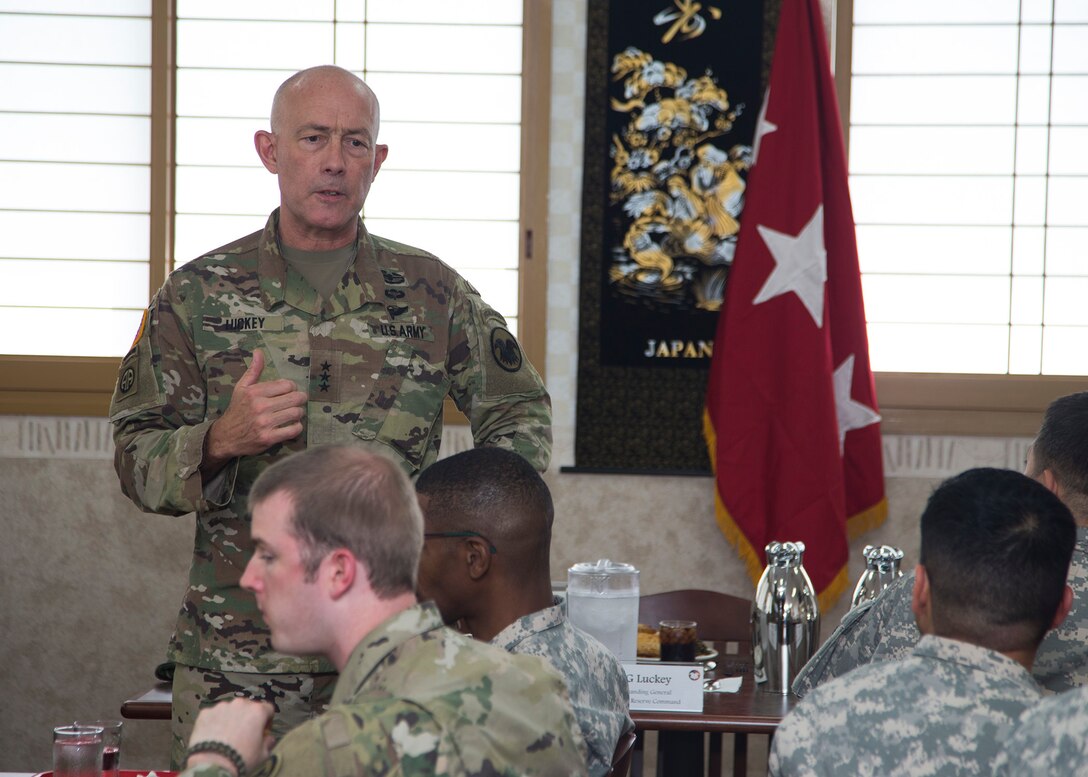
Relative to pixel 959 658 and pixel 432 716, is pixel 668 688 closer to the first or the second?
pixel 959 658

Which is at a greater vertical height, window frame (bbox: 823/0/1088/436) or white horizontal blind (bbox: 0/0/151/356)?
white horizontal blind (bbox: 0/0/151/356)

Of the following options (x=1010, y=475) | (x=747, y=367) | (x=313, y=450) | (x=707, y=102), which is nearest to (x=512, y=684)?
(x=313, y=450)

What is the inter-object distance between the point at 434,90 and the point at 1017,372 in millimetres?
2159

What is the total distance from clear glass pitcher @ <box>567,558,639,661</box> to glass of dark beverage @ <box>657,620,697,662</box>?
0.15 meters

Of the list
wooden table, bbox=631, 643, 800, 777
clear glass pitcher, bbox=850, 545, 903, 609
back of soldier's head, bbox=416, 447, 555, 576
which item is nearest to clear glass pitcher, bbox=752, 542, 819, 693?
wooden table, bbox=631, 643, 800, 777

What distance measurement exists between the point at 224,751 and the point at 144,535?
3109 millimetres

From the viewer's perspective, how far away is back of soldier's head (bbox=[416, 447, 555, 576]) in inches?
76.3

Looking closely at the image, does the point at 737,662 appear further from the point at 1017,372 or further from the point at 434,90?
the point at 434,90

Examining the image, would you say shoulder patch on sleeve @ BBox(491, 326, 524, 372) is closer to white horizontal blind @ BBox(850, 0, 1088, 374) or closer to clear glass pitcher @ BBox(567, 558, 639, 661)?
clear glass pitcher @ BBox(567, 558, 639, 661)

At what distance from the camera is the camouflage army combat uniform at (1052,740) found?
1313mm

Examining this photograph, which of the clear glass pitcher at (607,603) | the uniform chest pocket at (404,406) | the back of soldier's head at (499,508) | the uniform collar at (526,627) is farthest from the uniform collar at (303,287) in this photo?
the clear glass pitcher at (607,603)

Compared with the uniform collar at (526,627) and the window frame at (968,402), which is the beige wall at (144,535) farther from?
the uniform collar at (526,627)

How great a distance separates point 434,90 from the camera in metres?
4.21

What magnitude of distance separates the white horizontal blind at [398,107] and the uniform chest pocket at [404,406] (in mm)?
1965
